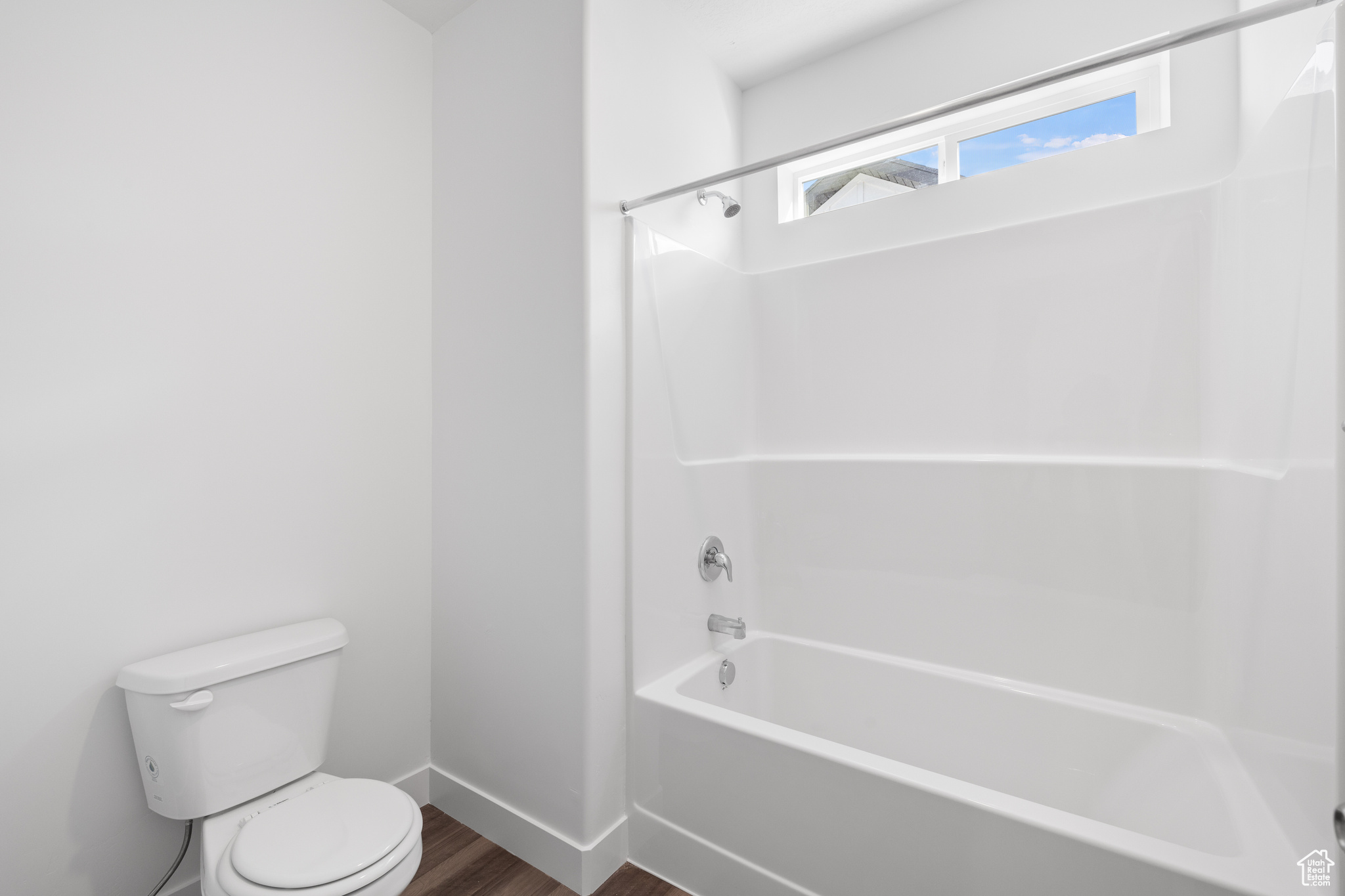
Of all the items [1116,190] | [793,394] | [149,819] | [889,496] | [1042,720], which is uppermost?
[1116,190]

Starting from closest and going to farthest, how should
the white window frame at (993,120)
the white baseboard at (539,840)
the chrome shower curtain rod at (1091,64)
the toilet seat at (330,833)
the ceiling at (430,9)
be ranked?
the chrome shower curtain rod at (1091,64)
the toilet seat at (330,833)
the white baseboard at (539,840)
the white window frame at (993,120)
the ceiling at (430,9)

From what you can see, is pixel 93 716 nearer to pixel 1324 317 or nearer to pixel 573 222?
pixel 573 222

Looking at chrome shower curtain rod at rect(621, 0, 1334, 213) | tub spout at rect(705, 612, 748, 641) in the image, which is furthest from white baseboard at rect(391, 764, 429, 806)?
chrome shower curtain rod at rect(621, 0, 1334, 213)

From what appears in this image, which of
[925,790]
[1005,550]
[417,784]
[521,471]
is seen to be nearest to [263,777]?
[417,784]

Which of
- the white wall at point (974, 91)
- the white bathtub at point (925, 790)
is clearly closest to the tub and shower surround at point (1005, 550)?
the white bathtub at point (925, 790)

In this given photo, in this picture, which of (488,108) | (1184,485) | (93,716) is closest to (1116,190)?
(1184,485)

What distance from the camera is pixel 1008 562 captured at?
1.81m

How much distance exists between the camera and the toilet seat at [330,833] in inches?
43.5

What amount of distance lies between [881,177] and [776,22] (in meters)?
0.64

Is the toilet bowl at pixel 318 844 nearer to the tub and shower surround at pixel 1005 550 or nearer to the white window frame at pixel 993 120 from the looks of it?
the tub and shower surround at pixel 1005 550

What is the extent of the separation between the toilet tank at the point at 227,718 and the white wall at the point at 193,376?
13cm

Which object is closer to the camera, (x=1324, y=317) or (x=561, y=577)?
(x=1324, y=317)

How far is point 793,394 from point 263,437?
5.51 feet

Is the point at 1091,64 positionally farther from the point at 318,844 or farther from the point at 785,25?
the point at 318,844
